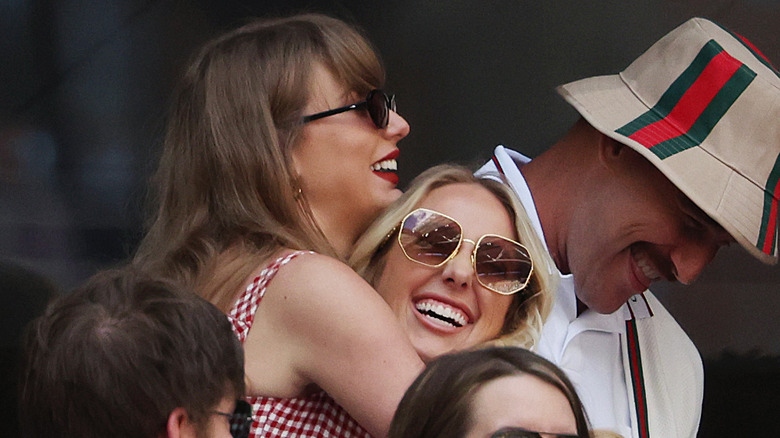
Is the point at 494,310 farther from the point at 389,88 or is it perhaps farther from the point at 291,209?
the point at 389,88

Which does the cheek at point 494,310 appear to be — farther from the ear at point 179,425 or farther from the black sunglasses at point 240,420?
the ear at point 179,425

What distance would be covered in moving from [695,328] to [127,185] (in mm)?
1844

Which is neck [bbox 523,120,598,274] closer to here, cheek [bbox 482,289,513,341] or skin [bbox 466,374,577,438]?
cheek [bbox 482,289,513,341]

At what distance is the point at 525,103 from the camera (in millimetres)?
3260

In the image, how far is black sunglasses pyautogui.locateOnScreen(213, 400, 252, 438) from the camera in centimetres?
150

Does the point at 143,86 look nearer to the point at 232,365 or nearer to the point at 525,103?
the point at 525,103

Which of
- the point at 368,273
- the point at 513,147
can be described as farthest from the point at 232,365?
the point at 513,147

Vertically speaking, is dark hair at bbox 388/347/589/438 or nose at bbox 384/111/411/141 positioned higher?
nose at bbox 384/111/411/141

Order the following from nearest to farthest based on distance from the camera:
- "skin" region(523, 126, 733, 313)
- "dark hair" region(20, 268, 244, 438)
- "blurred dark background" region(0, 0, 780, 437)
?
"dark hair" region(20, 268, 244, 438)
"skin" region(523, 126, 733, 313)
"blurred dark background" region(0, 0, 780, 437)

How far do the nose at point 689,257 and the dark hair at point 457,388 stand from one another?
1.09 metres

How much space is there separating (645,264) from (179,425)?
140 centimetres

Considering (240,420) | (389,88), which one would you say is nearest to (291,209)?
(240,420)

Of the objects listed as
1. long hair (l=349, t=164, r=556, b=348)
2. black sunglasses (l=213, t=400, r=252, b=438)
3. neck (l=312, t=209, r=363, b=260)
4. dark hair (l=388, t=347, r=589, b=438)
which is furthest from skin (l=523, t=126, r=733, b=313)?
black sunglasses (l=213, t=400, r=252, b=438)

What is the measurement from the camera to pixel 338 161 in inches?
88.4
